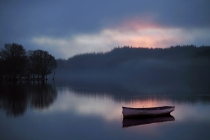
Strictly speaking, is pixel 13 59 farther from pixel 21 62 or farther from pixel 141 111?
pixel 141 111

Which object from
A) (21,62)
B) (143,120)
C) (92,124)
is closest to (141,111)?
(143,120)

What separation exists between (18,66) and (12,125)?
202 ft

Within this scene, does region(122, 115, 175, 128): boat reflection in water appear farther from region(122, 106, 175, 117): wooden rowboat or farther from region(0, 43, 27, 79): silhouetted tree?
region(0, 43, 27, 79): silhouetted tree

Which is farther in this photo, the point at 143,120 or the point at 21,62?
the point at 21,62

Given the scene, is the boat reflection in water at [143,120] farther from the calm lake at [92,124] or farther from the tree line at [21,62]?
the tree line at [21,62]

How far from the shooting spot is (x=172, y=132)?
69.5ft

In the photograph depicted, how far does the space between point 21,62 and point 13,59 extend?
274 centimetres

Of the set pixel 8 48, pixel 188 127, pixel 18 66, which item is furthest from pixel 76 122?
pixel 8 48

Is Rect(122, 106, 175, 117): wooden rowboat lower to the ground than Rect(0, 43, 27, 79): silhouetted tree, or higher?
lower

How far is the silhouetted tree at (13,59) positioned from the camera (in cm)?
7894

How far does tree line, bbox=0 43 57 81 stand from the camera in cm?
7962

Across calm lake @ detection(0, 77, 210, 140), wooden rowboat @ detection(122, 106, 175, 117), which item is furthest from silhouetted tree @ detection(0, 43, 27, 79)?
wooden rowboat @ detection(122, 106, 175, 117)

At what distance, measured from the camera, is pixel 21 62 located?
81.2 meters

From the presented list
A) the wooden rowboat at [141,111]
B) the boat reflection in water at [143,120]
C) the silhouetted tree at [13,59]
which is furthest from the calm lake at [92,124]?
the silhouetted tree at [13,59]
